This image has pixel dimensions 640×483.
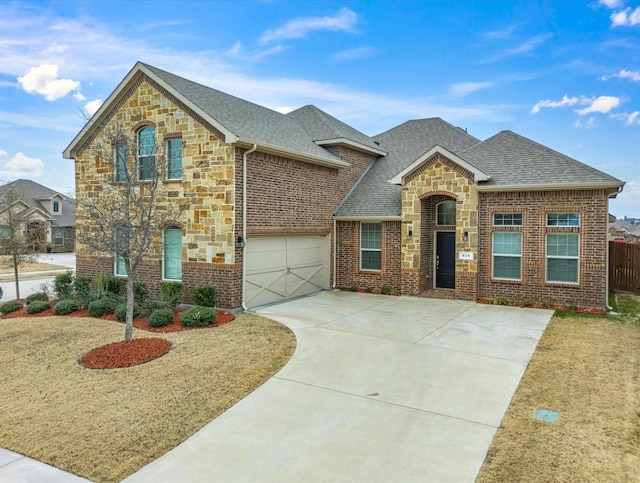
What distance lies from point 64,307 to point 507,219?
13.5 meters

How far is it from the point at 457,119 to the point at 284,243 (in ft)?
50.1

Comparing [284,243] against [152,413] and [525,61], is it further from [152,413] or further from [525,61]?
[525,61]

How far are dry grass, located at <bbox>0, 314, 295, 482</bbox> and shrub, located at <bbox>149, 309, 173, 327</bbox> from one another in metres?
0.45

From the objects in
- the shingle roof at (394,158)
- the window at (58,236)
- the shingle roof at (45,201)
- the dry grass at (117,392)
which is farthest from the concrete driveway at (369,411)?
the shingle roof at (45,201)

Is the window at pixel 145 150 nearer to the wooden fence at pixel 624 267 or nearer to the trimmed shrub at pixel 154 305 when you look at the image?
the trimmed shrub at pixel 154 305

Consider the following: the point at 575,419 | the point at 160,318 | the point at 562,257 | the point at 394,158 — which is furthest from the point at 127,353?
the point at 394,158

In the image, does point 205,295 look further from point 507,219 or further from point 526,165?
point 526,165

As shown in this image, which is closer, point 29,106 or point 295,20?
point 295,20

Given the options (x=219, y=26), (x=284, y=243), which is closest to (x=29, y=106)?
(x=219, y=26)

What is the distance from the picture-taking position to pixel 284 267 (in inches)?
555

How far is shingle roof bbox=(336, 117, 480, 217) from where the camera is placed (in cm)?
1628

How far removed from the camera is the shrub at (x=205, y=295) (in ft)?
38.7

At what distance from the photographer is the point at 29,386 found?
7031mm

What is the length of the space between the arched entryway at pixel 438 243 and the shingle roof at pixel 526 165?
5.80 ft
